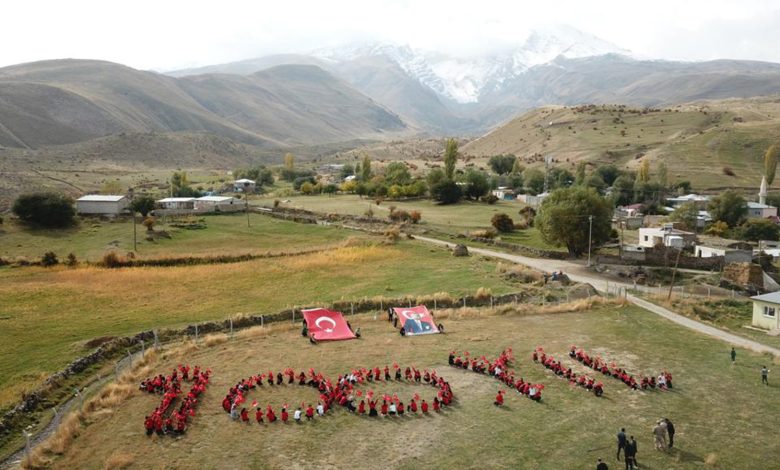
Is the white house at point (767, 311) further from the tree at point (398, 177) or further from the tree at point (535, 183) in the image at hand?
the tree at point (535, 183)

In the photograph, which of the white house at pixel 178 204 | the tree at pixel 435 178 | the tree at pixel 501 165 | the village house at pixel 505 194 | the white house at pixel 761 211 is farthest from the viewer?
the tree at pixel 501 165

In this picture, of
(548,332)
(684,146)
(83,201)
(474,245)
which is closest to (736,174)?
(684,146)

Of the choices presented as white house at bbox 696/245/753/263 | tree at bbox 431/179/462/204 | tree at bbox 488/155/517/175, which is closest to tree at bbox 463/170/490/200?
tree at bbox 431/179/462/204

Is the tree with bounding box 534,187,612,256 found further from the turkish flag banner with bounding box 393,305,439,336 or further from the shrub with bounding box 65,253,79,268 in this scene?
the shrub with bounding box 65,253,79,268

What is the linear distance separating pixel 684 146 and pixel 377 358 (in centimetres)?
16134

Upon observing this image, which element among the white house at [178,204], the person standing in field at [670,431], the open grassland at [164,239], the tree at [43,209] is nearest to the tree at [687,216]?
the open grassland at [164,239]

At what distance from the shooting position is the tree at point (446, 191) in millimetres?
122375

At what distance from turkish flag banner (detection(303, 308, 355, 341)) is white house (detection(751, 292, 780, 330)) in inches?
1254

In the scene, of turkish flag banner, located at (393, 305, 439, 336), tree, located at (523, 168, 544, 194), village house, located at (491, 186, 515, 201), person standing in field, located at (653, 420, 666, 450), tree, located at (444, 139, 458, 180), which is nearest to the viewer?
person standing in field, located at (653, 420, 666, 450)

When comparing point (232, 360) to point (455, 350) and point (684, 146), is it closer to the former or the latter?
point (455, 350)

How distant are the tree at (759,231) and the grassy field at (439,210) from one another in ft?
97.4

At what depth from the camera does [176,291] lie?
57.7m

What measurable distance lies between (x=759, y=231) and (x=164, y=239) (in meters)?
82.3

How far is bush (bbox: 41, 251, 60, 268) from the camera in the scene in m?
66.4
